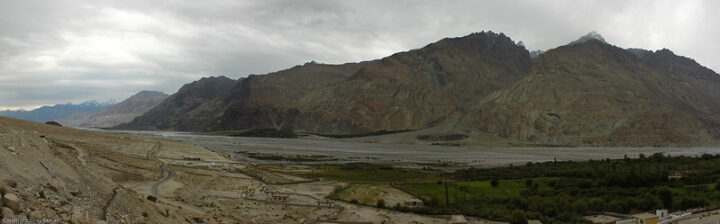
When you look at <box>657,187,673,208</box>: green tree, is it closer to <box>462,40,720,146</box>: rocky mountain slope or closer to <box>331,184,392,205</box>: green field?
<box>331,184,392,205</box>: green field

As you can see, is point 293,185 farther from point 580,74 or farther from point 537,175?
point 580,74

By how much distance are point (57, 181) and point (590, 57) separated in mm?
212760

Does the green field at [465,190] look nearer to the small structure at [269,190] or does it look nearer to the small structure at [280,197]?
the small structure at [280,197]

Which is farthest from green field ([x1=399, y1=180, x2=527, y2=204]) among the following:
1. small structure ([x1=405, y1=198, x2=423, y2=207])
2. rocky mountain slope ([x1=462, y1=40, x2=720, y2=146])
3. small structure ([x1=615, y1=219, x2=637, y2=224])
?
rocky mountain slope ([x1=462, y1=40, x2=720, y2=146])

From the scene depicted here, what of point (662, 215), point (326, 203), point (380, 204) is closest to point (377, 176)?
point (380, 204)

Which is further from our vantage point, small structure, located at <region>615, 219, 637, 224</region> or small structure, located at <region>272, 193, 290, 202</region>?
small structure, located at <region>272, 193, 290, 202</region>

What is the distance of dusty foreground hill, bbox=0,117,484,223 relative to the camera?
13.7 metres

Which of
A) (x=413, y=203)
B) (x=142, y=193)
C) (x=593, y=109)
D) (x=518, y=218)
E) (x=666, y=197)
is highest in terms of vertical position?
(x=593, y=109)

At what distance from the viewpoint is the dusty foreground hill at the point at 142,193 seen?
13.7 metres

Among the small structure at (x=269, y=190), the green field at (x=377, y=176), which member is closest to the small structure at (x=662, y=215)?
the green field at (x=377, y=176)

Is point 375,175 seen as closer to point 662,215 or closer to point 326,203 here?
point 326,203

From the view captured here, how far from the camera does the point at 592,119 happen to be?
154375 millimetres

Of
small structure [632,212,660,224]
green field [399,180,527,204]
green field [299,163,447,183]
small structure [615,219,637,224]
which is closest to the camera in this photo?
small structure [632,212,660,224]

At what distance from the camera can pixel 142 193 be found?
27000 millimetres
